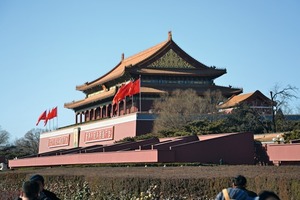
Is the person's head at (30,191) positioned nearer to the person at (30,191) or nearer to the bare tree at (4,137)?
the person at (30,191)

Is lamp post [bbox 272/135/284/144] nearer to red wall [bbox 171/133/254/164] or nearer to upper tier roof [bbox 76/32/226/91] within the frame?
red wall [bbox 171/133/254/164]

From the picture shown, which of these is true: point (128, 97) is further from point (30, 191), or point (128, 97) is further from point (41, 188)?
point (30, 191)

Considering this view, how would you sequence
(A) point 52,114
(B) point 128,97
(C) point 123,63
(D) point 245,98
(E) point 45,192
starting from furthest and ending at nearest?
(C) point 123,63 → (A) point 52,114 → (B) point 128,97 → (D) point 245,98 → (E) point 45,192

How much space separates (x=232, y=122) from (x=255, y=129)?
1543mm

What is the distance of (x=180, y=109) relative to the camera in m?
33.2

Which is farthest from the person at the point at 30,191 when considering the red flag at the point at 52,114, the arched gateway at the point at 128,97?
the red flag at the point at 52,114

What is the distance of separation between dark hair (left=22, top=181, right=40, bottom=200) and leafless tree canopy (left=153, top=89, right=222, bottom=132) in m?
27.2

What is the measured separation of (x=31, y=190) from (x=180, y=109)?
1152 inches

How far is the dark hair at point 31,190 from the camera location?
418 centimetres

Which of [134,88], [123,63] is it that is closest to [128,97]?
[134,88]

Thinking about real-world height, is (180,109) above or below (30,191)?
above

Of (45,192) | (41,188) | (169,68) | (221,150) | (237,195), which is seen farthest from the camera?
(169,68)

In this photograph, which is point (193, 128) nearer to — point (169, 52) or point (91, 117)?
point (169, 52)

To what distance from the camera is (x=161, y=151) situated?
20438 millimetres
